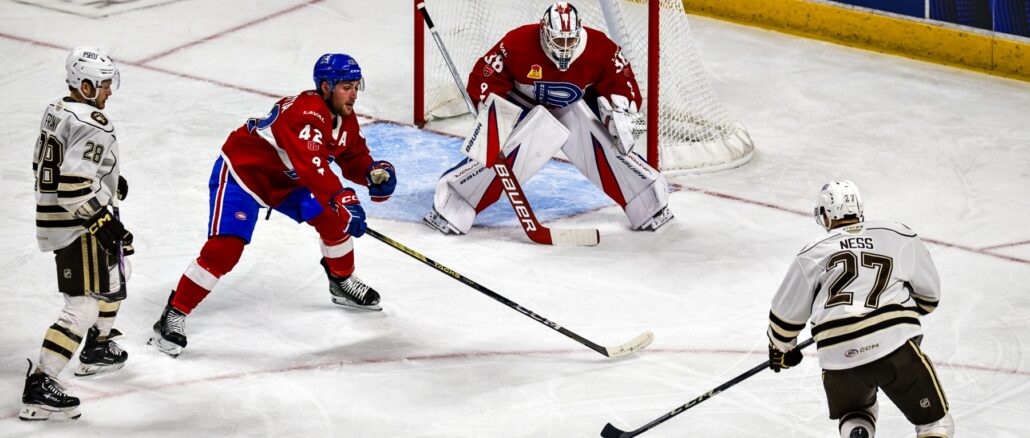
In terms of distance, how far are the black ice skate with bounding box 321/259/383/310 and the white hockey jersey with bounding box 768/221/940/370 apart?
6.10 feet

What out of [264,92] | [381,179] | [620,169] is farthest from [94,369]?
[264,92]

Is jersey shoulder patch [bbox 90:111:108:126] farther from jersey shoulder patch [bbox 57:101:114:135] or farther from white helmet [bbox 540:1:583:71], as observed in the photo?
white helmet [bbox 540:1:583:71]

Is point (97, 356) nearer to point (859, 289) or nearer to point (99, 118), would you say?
point (99, 118)

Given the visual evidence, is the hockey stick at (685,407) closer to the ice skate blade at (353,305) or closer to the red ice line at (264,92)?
the ice skate blade at (353,305)

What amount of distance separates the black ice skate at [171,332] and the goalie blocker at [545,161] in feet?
4.85

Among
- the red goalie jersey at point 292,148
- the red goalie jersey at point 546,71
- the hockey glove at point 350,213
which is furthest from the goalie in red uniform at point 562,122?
the hockey glove at point 350,213

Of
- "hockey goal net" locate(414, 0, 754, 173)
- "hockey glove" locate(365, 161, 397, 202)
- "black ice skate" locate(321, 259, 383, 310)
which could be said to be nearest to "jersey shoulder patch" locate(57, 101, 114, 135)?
"hockey glove" locate(365, 161, 397, 202)

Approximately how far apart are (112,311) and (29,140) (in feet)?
8.71

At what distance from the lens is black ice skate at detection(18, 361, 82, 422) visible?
14.6ft

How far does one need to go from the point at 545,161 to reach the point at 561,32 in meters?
0.60

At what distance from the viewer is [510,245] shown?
239 inches

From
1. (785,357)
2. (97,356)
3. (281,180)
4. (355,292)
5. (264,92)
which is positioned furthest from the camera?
(264,92)

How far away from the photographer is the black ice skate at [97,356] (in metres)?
4.82

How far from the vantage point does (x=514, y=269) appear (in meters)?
5.82
